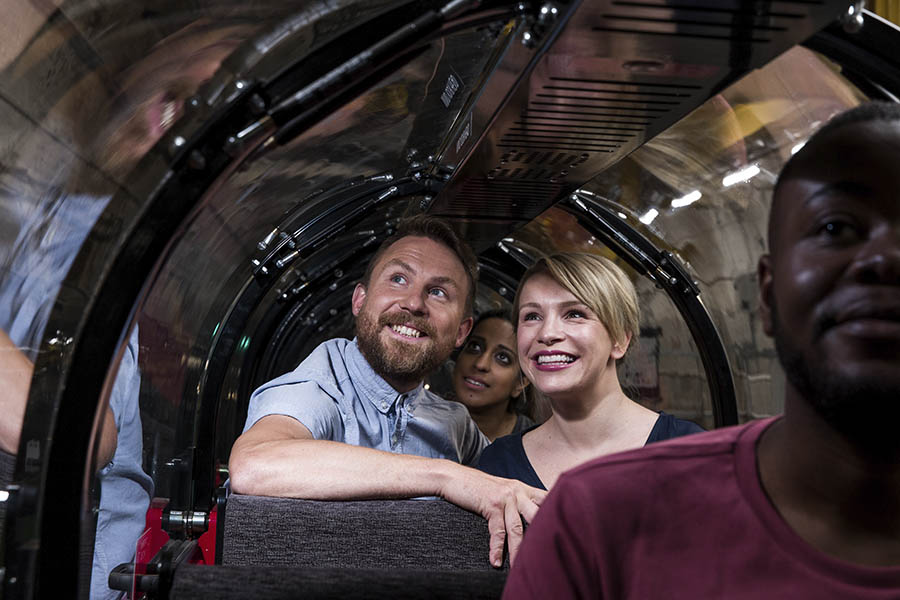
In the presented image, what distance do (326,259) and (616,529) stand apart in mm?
4175

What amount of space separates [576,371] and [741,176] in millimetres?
971

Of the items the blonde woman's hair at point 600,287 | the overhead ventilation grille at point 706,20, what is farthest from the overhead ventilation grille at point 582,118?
the blonde woman's hair at point 600,287

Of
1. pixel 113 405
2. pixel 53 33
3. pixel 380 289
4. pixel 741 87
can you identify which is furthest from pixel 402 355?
pixel 53 33

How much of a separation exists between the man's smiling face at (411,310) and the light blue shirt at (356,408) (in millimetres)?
66

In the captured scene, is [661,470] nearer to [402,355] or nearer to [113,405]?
[402,355]

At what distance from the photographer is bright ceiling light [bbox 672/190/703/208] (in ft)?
11.0

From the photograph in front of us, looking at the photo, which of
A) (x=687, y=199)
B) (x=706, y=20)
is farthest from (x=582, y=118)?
(x=687, y=199)

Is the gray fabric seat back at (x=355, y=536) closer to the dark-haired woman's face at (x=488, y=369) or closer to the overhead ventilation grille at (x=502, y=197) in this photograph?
the overhead ventilation grille at (x=502, y=197)

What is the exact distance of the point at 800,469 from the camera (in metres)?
1.19

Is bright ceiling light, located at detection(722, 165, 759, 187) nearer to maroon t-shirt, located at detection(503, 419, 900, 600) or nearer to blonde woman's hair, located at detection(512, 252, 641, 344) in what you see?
blonde woman's hair, located at detection(512, 252, 641, 344)

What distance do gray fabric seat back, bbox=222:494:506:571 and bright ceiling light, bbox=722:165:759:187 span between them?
176 centimetres

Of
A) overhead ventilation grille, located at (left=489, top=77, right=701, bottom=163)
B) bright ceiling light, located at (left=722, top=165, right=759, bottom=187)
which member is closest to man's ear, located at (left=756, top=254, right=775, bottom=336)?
overhead ventilation grille, located at (left=489, top=77, right=701, bottom=163)

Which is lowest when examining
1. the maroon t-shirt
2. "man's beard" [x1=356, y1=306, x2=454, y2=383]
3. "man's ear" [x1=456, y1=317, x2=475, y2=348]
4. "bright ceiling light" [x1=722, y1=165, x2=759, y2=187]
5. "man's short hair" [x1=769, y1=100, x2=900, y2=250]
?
the maroon t-shirt

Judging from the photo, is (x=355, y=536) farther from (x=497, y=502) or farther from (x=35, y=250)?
(x=35, y=250)
